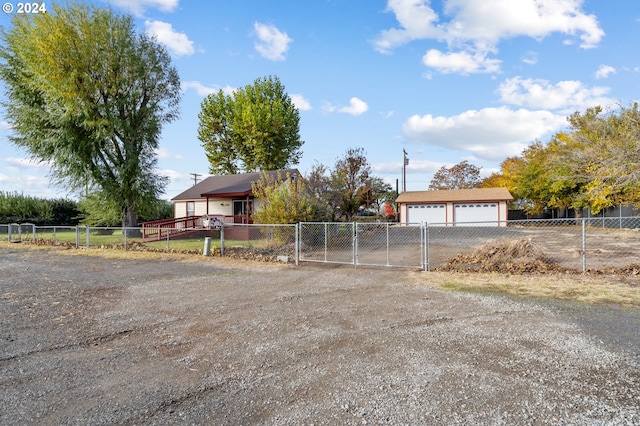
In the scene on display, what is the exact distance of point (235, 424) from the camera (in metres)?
2.85

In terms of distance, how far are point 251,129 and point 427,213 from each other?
761 inches

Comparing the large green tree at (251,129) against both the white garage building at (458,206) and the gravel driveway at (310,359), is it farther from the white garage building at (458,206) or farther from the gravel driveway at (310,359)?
the gravel driveway at (310,359)

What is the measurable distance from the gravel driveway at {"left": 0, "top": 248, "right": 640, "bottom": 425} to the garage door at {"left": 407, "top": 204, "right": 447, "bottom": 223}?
27.1 m

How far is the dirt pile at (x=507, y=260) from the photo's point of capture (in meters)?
9.95

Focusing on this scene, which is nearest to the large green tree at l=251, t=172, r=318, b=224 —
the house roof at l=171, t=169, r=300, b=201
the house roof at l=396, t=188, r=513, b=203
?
the house roof at l=171, t=169, r=300, b=201

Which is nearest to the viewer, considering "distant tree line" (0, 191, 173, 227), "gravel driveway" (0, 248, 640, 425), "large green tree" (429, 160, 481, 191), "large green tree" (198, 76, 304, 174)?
"gravel driveway" (0, 248, 640, 425)

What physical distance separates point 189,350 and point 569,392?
397cm

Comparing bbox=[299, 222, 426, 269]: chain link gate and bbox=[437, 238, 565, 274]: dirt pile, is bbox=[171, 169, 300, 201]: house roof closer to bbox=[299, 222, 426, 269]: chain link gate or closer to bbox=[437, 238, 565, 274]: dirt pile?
bbox=[299, 222, 426, 269]: chain link gate

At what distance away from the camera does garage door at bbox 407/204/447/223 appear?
33.4m

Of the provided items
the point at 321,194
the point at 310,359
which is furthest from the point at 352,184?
the point at 310,359

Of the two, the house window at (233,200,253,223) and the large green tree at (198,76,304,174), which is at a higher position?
the large green tree at (198,76,304,174)

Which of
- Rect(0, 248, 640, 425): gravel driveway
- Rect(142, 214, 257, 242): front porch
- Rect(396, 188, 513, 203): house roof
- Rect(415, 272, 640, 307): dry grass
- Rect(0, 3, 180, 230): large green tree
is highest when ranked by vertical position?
Rect(0, 3, 180, 230): large green tree

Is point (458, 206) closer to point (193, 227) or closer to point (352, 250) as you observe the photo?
point (352, 250)

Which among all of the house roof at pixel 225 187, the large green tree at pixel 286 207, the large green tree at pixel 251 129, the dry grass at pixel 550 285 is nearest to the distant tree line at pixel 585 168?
the dry grass at pixel 550 285
